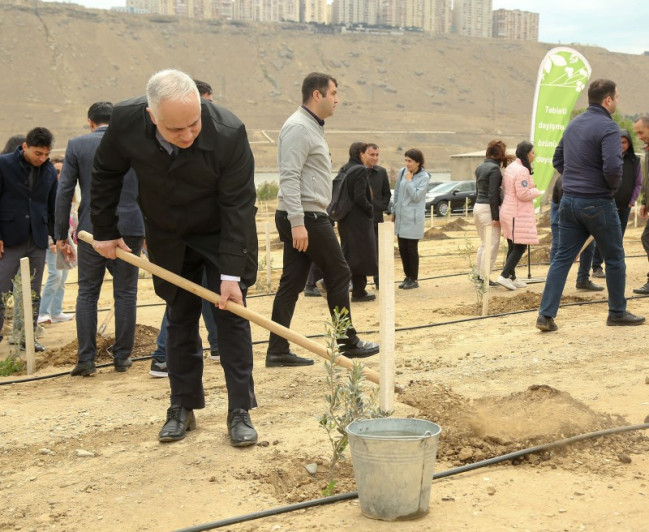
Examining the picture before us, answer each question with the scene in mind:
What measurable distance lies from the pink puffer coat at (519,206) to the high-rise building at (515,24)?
15642 centimetres

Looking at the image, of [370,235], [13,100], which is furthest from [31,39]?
[370,235]

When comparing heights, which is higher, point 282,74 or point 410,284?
point 282,74

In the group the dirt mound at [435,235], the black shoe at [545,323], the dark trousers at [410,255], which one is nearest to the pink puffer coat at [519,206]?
the dark trousers at [410,255]

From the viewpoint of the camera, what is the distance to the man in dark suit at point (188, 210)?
4.18 m

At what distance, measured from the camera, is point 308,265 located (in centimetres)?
632

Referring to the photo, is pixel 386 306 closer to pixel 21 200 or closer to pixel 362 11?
pixel 21 200

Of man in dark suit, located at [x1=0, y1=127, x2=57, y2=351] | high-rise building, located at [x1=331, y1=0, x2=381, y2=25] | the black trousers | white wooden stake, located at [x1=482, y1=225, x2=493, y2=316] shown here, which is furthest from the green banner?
high-rise building, located at [x1=331, y1=0, x2=381, y2=25]

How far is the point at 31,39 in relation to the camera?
104 metres

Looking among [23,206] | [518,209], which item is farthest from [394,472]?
[518,209]

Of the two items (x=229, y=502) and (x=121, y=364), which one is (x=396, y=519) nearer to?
(x=229, y=502)

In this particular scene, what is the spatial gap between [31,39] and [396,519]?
4340 inches

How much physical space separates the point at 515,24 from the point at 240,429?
543 feet

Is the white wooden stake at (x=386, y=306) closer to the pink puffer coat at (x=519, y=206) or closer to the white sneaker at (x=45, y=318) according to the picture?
the white sneaker at (x=45, y=318)

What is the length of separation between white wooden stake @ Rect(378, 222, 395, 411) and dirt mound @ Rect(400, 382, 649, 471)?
0.49 metres
